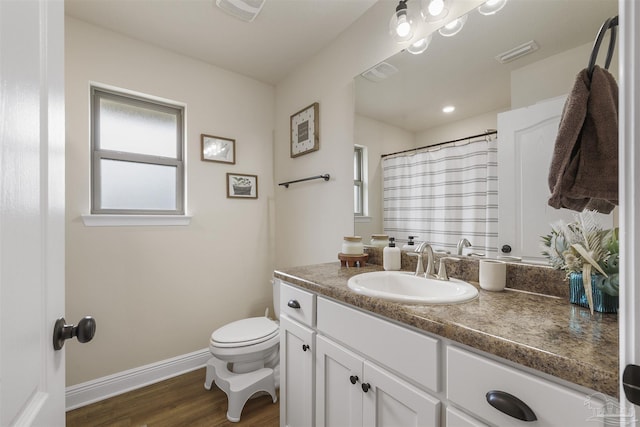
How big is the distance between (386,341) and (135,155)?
212 cm

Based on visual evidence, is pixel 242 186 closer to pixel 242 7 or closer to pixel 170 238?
pixel 170 238

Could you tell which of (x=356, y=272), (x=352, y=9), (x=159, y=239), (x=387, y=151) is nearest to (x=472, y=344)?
(x=356, y=272)

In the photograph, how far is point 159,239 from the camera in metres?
2.04

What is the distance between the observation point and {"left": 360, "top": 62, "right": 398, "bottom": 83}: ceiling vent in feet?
5.18

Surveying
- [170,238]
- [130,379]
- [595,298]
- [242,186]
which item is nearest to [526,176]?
[595,298]

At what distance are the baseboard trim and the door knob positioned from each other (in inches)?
66.6

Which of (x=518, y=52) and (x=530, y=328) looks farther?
(x=518, y=52)

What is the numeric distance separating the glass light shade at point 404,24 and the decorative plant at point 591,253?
1.16 metres

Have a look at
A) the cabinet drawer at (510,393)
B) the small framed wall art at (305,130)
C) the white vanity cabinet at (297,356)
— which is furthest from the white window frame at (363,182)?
the cabinet drawer at (510,393)

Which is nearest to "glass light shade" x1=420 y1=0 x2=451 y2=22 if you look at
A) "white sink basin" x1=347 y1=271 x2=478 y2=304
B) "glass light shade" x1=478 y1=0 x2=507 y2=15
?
"glass light shade" x1=478 y1=0 x2=507 y2=15

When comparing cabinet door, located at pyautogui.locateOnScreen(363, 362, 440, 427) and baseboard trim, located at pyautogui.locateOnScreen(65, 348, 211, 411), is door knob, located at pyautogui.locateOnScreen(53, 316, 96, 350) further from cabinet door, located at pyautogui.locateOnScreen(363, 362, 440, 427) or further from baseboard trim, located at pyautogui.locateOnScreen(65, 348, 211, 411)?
baseboard trim, located at pyautogui.locateOnScreen(65, 348, 211, 411)

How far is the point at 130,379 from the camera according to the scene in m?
1.90

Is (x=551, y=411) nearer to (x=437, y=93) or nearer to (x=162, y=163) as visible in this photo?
(x=437, y=93)

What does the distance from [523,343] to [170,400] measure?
208 cm
